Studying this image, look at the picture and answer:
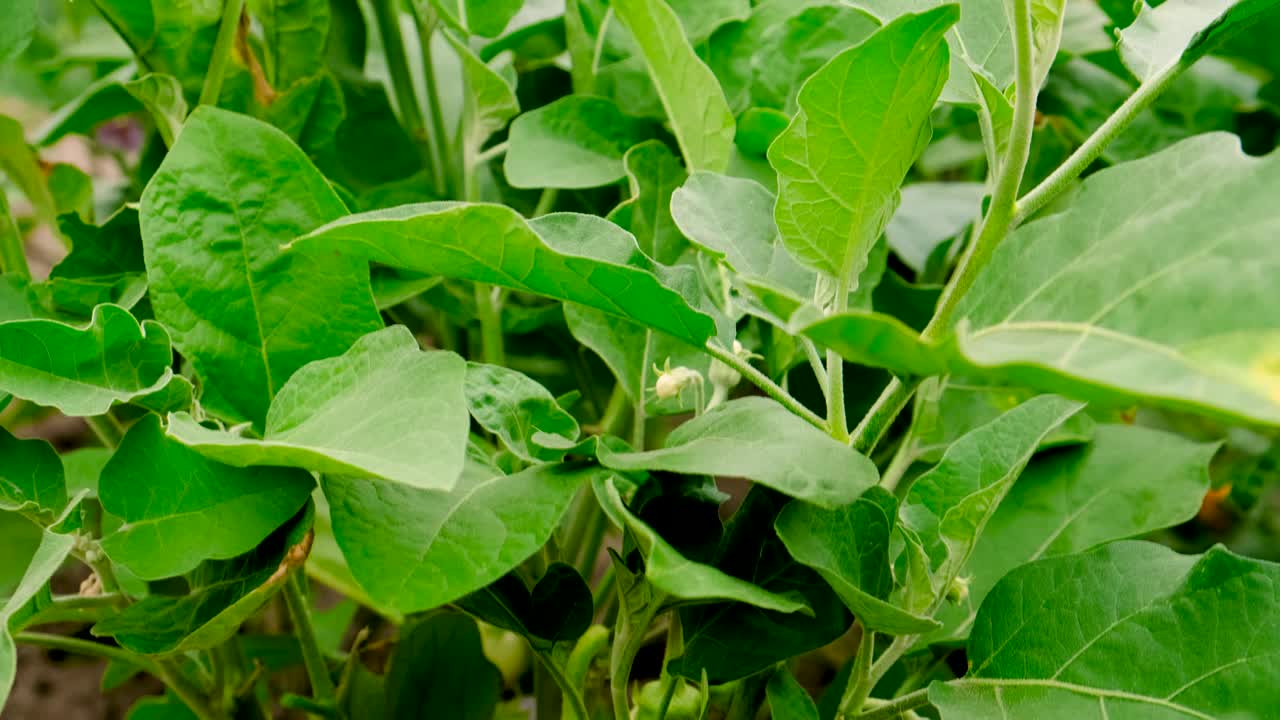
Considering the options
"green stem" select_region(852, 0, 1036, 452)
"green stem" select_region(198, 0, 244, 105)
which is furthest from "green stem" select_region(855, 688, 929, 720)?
"green stem" select_region(198, 0, 244, 105)

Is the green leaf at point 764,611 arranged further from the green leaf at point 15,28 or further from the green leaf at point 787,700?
the green leaf at point 15,28

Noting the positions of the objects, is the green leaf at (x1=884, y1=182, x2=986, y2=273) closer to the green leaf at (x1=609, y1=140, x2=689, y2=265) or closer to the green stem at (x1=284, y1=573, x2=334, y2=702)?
Answer: the green leaf at (x1=609, y1=140, x2=689, y2=265)

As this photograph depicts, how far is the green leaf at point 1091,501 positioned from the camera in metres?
0.49

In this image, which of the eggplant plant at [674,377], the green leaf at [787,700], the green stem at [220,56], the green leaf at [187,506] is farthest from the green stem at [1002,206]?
the green stem at [220,56]

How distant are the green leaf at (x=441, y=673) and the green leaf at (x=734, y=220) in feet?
0.83

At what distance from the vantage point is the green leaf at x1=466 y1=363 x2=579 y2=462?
14.4 inches

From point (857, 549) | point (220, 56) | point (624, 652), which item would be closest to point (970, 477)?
point (857, 549)

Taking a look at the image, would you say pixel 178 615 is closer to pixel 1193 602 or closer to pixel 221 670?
pixel 221 670

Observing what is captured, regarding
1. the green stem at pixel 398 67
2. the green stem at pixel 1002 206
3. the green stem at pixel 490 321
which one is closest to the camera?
the green stem at pixel 1002 206

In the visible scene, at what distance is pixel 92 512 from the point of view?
0.63m

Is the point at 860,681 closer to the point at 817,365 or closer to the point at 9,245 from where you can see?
the point at 817,365

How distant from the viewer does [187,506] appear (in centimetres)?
36

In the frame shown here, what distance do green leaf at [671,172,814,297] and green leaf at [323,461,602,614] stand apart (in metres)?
0.09

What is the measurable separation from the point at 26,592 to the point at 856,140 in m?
0.29
